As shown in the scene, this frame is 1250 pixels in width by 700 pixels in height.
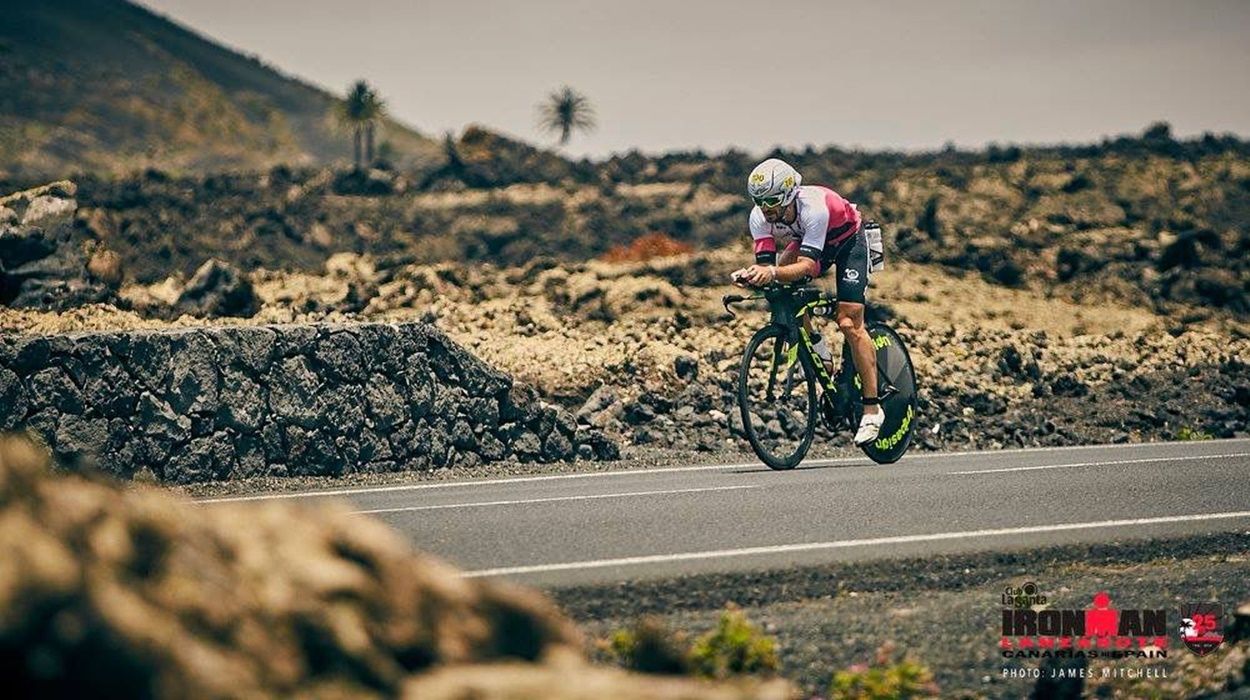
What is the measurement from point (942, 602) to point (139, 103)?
121722 mm

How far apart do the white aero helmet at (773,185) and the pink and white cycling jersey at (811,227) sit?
0.15m

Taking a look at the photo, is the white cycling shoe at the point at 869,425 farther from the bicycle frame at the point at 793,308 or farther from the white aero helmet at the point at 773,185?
the white aero helmet at the point at 773,185

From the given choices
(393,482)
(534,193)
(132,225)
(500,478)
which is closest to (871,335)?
(500,478)

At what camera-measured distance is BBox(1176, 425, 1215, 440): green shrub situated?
16938 millimetres

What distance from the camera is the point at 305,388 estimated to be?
11914mm

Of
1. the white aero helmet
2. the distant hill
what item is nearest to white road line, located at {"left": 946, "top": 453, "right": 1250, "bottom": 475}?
the white aero helmet

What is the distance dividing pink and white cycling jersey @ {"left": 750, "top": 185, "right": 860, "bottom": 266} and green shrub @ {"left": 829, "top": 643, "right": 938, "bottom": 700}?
501cm

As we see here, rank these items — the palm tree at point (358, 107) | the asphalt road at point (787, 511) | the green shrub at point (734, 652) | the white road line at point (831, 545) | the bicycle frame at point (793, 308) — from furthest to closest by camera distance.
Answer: the palm tree at point (358, 107), the bicycle frame at point (793, 308), the asphalt road at point (787, 511), the white road line at point (831, 545), the green shrub at point (734, 652)

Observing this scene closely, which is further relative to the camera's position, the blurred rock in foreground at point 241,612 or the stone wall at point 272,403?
the stone wall at point 272,403

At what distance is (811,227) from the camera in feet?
34.2

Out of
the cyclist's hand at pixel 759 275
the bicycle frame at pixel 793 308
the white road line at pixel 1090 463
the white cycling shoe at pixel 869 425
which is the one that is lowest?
the white road line at pixel 1090 463

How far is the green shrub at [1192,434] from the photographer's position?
667 inches

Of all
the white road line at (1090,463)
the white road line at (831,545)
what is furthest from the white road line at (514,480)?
the white road line at (831,545)

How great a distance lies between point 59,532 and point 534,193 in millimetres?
47377
